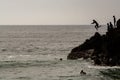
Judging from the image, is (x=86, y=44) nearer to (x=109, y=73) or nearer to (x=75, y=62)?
(x=75, y=62)

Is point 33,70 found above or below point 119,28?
below

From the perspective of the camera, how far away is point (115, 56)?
4953cm

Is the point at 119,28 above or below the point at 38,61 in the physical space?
above

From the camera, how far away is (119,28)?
171 feet

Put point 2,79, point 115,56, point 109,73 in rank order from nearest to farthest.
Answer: point 2,79 < point 109,73 < point 115,56

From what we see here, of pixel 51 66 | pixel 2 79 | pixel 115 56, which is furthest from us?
pixel 51 66

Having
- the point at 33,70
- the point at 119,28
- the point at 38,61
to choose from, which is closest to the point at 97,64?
the point at 119,28

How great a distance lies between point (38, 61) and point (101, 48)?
1324 cm

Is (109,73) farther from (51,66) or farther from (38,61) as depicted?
(38,61)

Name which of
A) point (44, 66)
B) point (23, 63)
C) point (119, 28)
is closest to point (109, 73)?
point (119, 28)

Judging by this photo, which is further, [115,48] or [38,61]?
[38,61]

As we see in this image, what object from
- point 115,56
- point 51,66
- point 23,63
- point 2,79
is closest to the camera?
point 2,79

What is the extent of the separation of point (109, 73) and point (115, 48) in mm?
5538

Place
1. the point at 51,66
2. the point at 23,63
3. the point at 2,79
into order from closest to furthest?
the point at 2,79 → the point at 51,66 → the point at 23,63
